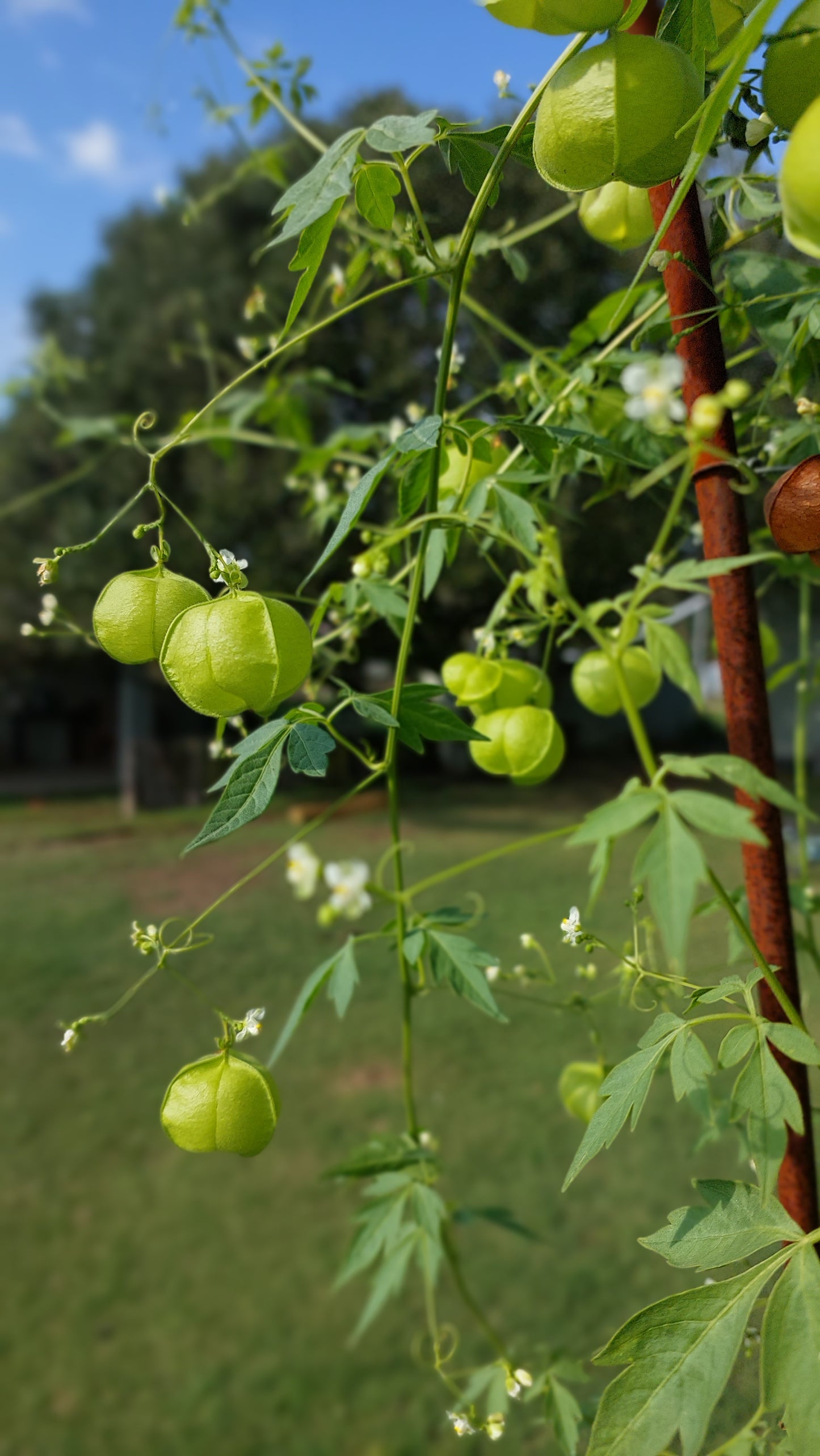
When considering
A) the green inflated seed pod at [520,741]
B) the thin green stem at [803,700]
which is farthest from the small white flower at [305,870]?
the thin green stem at [803,700]

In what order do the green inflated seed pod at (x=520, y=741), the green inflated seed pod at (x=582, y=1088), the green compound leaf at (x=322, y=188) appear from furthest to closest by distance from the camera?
the green inflated seed pod at (x=582, y=1088)
the green inflated seed pod at (x=520, y=741)
the green compound leaf at (x=322, y=188)

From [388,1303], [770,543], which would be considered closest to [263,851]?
[388,1303]

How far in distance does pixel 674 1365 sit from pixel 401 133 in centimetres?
46

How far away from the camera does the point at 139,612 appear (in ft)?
1.27

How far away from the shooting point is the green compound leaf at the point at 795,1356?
31 cm

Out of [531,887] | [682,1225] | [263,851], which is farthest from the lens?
[263,851]

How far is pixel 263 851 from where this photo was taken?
18.7 feet

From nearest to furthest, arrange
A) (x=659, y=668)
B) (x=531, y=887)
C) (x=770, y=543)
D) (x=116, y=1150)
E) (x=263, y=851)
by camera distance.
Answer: (x=659, y=668), (x=770, y=543), (x=116, y=1150), (x=531, y=887), (x=263, y=851)

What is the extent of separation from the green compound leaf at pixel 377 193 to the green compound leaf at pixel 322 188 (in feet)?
0.10

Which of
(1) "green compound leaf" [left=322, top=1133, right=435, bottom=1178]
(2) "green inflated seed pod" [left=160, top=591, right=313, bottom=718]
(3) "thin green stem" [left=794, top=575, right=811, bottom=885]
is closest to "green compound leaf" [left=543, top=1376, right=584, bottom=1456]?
(1) "green compound leaf" [left=322, top=1133, right=435, bottom=1178]

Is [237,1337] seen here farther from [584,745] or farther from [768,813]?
[584,745]

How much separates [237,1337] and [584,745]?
7881 millimetres

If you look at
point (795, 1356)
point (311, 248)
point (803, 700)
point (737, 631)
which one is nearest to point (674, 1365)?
point (795, 1356)

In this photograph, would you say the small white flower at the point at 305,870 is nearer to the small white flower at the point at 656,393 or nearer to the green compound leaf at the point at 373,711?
the green compound leaf at the point at 373,711
